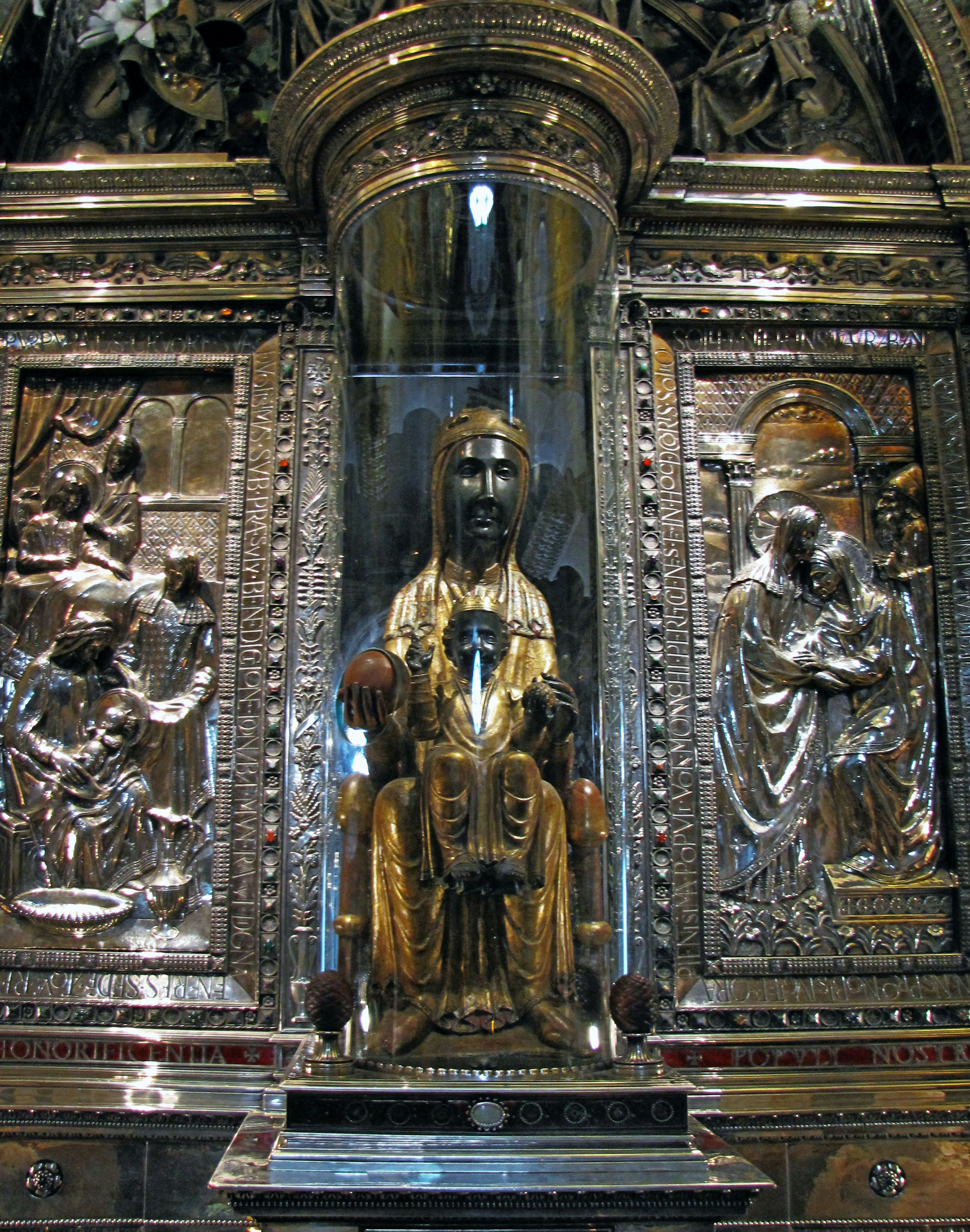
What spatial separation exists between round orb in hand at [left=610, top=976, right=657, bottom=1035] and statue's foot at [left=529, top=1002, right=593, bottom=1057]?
0.65 ft

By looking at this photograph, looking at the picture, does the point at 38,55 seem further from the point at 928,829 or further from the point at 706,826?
the point at 928,829

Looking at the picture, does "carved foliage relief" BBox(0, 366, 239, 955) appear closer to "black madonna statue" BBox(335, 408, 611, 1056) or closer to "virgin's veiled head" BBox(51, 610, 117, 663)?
"virgin's veiled head" BBox(51, 610, 117, 663)

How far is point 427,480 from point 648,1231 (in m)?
2.88

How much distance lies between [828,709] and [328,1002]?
266 centimetres

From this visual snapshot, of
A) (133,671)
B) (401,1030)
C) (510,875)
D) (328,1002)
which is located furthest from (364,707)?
(133,671)

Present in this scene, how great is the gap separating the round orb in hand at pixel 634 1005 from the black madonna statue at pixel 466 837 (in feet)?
0.75

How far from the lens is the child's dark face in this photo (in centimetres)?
439

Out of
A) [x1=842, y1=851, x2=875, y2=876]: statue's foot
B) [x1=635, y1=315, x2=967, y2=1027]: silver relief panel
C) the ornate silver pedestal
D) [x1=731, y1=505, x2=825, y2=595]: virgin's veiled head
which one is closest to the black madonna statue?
the ornate silver pedestal

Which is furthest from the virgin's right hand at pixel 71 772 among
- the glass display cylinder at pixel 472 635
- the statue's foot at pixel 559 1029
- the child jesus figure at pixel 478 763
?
the statue's foot at pixel 559 1029

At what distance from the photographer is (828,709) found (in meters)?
5.11

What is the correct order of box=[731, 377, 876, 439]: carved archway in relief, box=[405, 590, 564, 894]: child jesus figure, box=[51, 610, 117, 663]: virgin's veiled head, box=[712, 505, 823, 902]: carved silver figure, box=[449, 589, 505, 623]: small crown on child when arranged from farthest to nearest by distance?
box=[731, 377, 876, 439]: carved archway in relief, box=[51, 610, 117, 663]: virgin's veiled head, box=[712, 505, 823, 902]: carved silver figure, box=[449, 589, 505, 623]: small crown on child, box=[405, 590, 564, 894]: child jesus figure

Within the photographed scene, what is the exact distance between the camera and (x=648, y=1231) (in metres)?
3.36

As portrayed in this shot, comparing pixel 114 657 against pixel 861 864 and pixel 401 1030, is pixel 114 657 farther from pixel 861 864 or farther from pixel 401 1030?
pixel 861 864

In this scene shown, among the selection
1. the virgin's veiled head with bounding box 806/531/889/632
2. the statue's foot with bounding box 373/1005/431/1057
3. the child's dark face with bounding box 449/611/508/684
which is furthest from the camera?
the virgin's veiled head with bounding box 806/531/889/632
